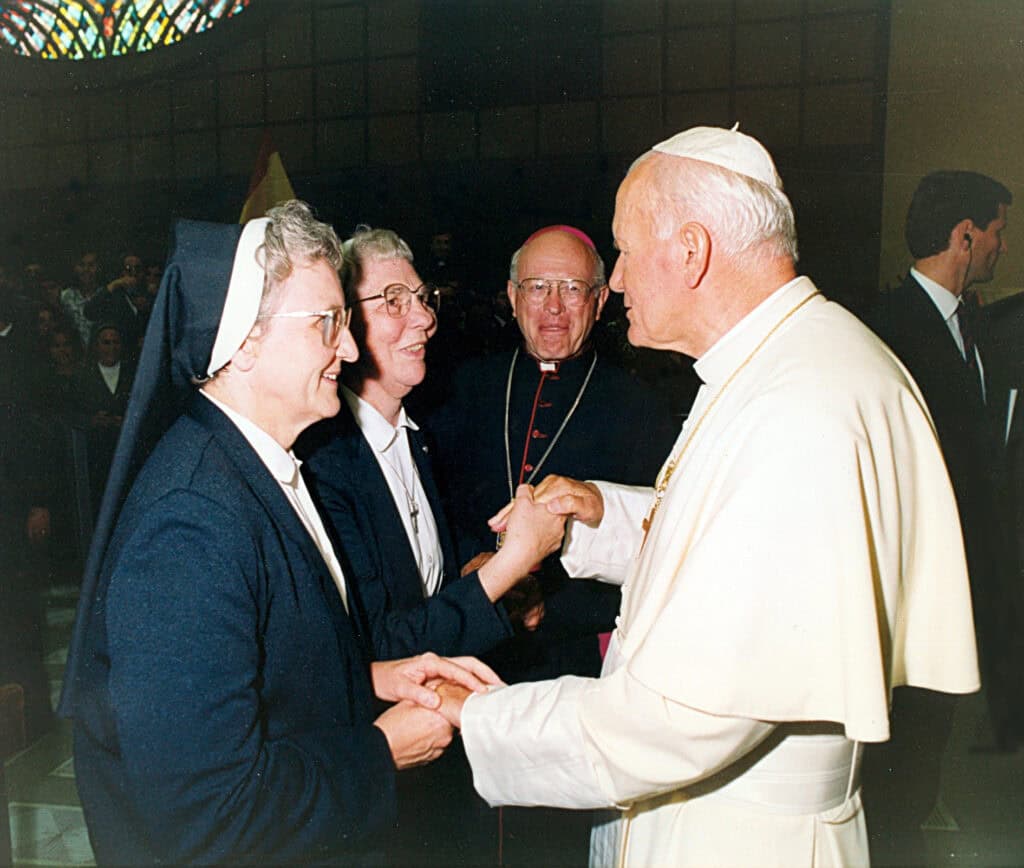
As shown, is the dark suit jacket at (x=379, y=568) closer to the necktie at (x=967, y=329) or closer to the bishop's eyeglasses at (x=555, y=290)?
the bishop's eyeglasses at (x=555, y=290)

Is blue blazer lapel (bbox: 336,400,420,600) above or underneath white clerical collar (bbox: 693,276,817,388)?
underneath

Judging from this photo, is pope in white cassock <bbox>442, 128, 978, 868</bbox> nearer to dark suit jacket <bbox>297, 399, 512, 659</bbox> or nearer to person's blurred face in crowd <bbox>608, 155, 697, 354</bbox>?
person's blurred face in crowd <bbox>608, 155, 697, 354</bbox>

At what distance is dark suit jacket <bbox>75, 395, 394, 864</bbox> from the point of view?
3.83ft

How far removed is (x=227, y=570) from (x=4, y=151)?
2.35 m

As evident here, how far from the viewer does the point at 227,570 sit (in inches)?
48.1

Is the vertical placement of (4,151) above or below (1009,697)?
above

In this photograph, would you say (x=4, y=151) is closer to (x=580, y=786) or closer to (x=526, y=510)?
(x=526, y=510)

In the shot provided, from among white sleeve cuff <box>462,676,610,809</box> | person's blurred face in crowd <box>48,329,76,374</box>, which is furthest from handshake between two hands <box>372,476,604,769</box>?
person's blurred face in crowd <box>48,329,76,374</box>

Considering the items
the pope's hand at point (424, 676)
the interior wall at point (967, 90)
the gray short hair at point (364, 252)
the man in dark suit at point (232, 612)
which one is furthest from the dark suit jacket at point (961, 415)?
the man in dark suit at point (232, 612)

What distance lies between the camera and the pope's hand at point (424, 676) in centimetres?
160

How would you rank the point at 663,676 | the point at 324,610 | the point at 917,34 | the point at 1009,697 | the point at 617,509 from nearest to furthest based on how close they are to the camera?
the point at 663,676, the point at 324,610, the point at 617,509, the point at 917,34, the point at 1009,697

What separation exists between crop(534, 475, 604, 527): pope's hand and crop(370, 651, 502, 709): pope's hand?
1.69 ft

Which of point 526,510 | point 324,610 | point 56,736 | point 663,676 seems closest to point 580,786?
point 663,676

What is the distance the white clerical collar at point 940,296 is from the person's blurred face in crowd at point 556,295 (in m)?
1.18
